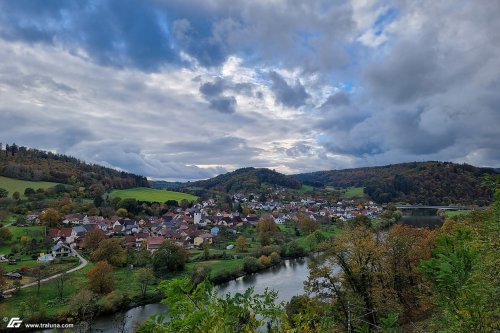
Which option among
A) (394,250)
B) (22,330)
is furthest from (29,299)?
(394,250)

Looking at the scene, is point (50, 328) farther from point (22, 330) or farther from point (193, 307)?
point (193, 307)

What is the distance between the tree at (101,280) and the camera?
31.3m

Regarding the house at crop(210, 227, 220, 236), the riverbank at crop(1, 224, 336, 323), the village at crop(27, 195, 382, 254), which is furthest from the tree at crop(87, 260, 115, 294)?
the house at crop(210, 227, 220, 236)

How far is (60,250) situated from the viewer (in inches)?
1738

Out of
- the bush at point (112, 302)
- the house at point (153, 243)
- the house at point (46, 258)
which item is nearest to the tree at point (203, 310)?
the bush at point (112, 302)

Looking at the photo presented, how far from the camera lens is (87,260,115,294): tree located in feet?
103

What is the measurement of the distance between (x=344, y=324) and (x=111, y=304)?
835 inches

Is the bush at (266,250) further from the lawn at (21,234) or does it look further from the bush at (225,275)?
the lawn at (21,234)

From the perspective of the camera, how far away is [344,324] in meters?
16.4

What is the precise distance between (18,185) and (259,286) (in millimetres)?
68569

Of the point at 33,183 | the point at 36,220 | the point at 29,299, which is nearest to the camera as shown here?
the point at 29,299

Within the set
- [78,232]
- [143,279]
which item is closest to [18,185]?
→ [78,232]

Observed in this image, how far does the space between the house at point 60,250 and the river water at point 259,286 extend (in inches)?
764

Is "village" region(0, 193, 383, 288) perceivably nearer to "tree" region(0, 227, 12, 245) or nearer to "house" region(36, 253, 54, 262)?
"house" region(36, 253, 54, 262)
